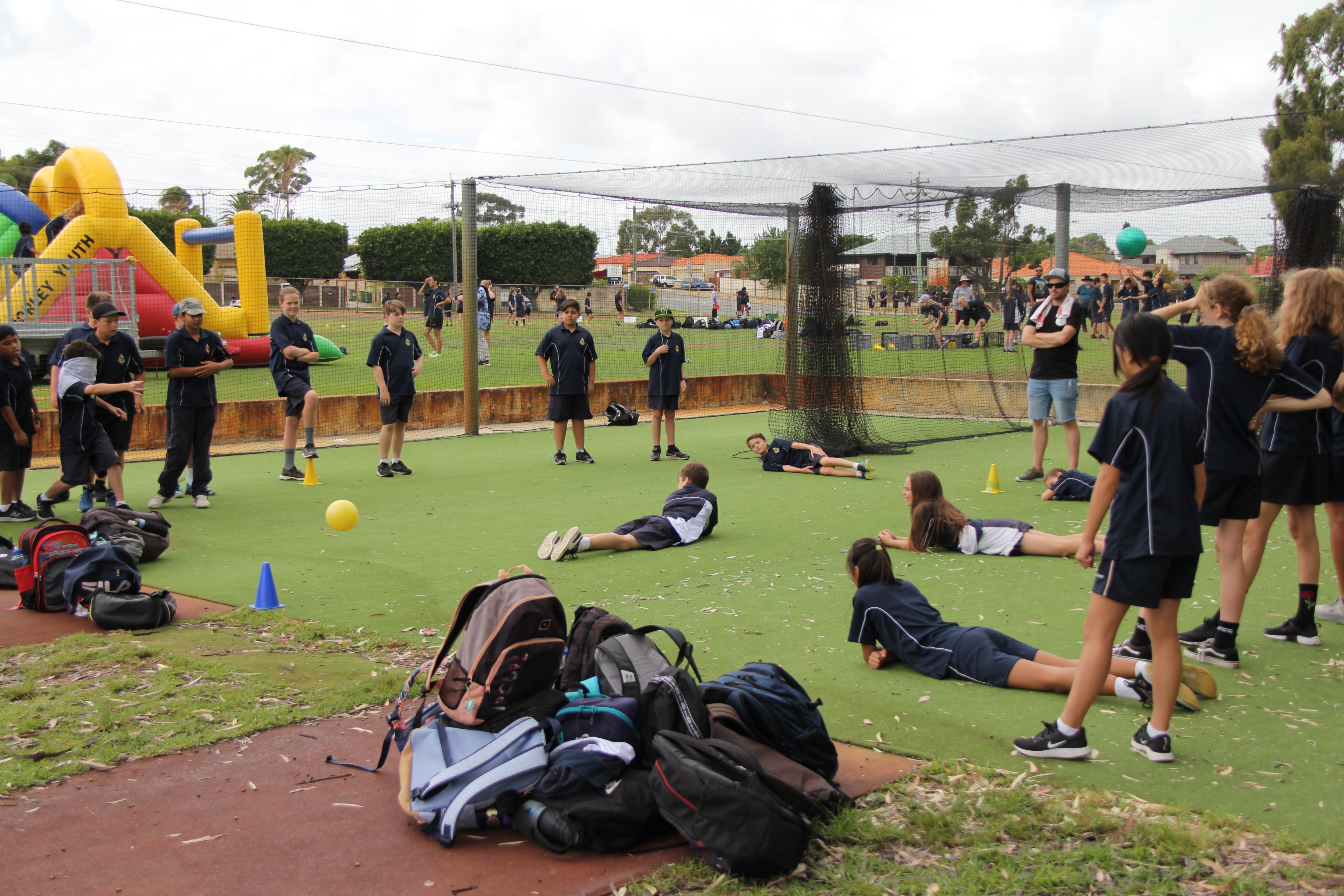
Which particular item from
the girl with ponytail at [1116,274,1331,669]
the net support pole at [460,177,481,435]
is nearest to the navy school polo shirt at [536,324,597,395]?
the net support pole at [460,177,481,435]

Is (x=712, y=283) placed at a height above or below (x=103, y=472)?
above

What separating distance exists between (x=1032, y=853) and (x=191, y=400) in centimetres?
850

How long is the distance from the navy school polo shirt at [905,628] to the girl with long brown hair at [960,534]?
6.94 feet

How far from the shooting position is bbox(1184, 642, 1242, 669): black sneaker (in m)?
4.93

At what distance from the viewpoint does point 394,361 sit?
11.1 metres

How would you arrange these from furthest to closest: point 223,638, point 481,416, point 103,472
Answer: point 481,416, point 103,472, point 223,638

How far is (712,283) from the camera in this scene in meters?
20.9

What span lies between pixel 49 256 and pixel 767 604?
617 inches

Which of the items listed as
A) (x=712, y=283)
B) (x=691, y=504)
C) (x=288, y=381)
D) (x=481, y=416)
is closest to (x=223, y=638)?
(x=691, y=504)

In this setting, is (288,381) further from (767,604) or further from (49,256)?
(49,256)

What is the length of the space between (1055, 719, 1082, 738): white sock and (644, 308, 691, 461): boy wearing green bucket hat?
8092 millimetres

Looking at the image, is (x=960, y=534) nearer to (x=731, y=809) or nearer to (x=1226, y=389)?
(x=1226, y=389)

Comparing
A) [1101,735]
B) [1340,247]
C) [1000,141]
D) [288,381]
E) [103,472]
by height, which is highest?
[1000,141]

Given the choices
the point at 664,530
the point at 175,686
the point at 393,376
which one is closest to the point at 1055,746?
the point at 175,686
